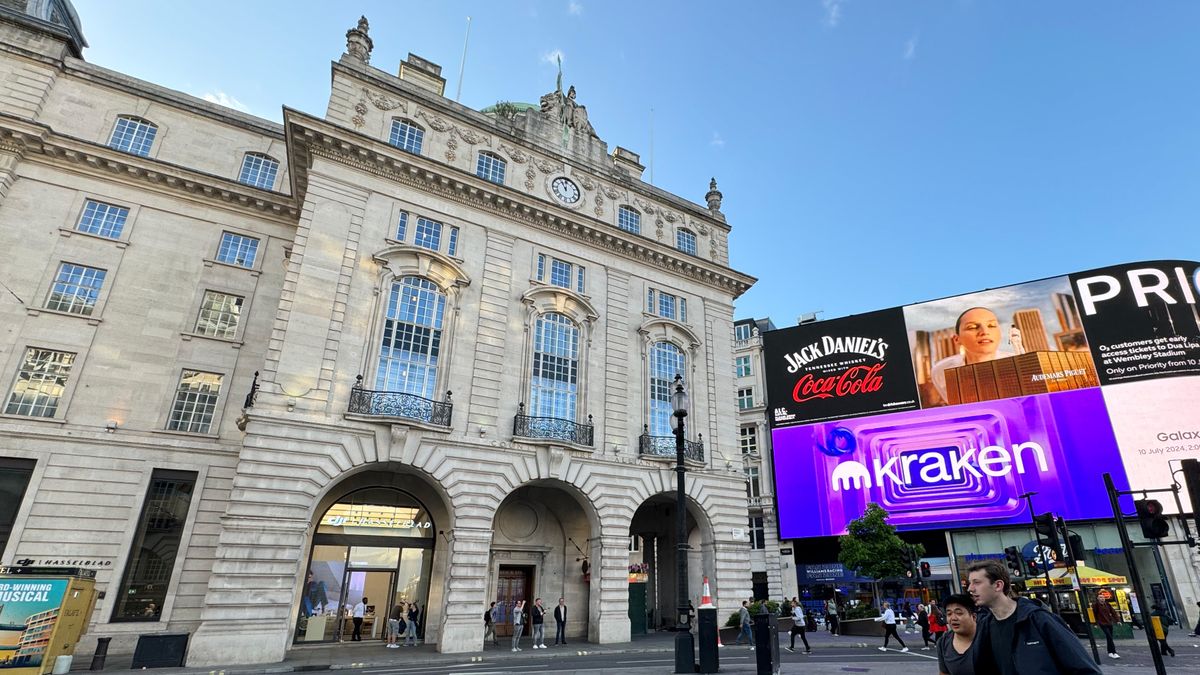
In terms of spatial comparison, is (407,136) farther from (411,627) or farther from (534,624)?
(534,624)

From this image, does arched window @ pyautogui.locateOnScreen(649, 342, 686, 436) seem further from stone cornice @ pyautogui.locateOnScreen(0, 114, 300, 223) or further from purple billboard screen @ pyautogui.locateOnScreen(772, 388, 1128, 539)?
purple billboard screen @ pyautogui.locateOnScreen(772, 388, 1128, 539)

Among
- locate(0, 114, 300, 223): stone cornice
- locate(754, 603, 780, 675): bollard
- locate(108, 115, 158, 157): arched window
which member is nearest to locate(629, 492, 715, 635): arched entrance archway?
locate(754, 603, 780, 675): bollard

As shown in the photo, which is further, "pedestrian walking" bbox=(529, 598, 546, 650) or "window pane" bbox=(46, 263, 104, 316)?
"window pane" bbox=(46, 263, 104, 316)

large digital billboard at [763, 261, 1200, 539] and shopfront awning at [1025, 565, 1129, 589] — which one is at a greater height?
large digital billboard at [763, 261, 1200, 539]

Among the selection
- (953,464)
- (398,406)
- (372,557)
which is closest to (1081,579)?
(953,464)

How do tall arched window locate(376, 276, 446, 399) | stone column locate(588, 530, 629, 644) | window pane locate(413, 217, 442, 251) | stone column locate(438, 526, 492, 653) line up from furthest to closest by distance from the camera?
1. window pane locate(413, 217, 442, 251)
2. stone column locate(588, 530, 629, 644)
3. tall arched window locate(376, 276, 446, 399)
4. stone column locate(438, 526, 492, 653)

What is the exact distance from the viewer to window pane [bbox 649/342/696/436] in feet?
89.8

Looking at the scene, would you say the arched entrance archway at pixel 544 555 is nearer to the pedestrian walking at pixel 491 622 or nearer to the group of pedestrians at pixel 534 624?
the group of pedestrians at pixel 534 624

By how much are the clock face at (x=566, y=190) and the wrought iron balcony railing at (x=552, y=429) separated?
35.5 feet

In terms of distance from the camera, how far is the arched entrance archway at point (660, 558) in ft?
88.5

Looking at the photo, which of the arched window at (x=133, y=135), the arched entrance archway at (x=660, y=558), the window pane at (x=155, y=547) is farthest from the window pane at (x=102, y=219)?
the arched entrance archway at (x=660, y=558)

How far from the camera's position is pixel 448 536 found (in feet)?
70.0

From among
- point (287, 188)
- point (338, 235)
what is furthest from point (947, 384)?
point (287, 188)

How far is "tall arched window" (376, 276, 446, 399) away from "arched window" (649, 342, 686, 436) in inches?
401
